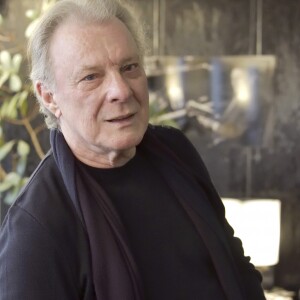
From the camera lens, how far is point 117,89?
1.14 m

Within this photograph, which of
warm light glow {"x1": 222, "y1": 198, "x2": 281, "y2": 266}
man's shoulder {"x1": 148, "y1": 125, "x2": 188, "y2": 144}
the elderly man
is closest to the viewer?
the elderly man

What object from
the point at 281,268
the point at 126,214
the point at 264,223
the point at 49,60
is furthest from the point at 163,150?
the point at 281,268

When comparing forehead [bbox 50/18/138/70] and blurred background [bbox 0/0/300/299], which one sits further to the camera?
blurred background [bbox 0/0/300/299]

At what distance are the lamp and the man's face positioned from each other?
2067 millimetres

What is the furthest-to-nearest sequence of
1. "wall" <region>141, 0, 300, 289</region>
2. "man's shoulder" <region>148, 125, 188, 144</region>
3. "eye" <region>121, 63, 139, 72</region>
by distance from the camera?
"wall" <region>141, 0, 300, 289</region> < "man's shoulder" <region>148, 125, 188, 144</region> < "eye" <region>121, 63, 139, 72</region>

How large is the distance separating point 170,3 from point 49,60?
277 cm

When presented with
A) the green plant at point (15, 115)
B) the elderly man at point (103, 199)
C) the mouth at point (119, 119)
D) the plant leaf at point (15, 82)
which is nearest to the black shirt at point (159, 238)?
the elderly man at point (103, 199)

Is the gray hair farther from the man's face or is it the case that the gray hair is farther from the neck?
the neck

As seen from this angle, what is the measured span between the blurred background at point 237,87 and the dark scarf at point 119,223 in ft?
8.16

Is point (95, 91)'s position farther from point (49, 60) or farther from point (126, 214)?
point (126, 214)

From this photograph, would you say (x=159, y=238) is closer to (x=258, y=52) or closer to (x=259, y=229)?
(x=259, y=229)

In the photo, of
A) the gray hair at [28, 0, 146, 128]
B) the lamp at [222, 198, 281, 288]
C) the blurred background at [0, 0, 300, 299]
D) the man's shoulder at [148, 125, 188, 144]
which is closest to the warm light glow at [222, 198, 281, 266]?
the lamp at [222, 198, 281, 288]

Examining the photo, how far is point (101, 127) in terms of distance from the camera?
3.80ft

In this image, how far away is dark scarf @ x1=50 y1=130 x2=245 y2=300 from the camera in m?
1.08
